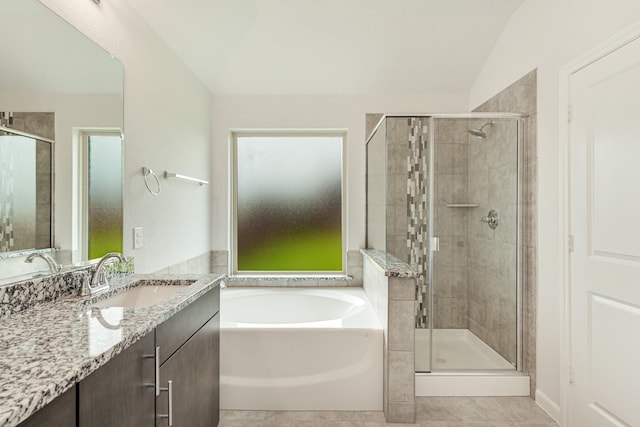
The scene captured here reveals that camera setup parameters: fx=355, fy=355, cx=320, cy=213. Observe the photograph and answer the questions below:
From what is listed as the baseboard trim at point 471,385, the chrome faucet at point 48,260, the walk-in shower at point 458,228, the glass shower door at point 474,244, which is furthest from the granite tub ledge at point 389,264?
the chrome faucet at point 48,260

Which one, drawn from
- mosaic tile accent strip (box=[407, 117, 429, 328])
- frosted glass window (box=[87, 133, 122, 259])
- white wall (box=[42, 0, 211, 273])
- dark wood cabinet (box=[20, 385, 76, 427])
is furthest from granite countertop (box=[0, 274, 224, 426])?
mosaic tile accent strip (box=[407, 117, 429, 328])

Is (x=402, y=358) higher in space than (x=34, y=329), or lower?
lower

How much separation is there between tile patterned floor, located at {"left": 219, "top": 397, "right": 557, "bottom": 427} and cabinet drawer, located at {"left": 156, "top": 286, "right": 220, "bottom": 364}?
803 mm

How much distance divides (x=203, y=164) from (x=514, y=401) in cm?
284

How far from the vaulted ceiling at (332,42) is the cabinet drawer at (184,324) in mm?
1633

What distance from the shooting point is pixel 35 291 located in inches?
48.4

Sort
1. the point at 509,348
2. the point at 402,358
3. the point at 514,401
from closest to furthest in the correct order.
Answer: the point at 402,358 → the point at 514,401 → the point at 509,348

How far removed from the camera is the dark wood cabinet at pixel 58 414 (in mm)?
643

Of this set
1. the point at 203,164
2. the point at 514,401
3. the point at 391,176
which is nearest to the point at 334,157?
the point at 391,176

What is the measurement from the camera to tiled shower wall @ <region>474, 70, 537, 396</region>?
226 centimetres

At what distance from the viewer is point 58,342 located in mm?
880

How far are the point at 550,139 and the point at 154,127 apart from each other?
235cm

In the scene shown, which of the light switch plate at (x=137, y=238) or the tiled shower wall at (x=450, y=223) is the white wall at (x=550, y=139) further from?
the light switch plate at (x=137, y=238)

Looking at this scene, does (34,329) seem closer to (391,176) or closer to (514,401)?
(391,176)
